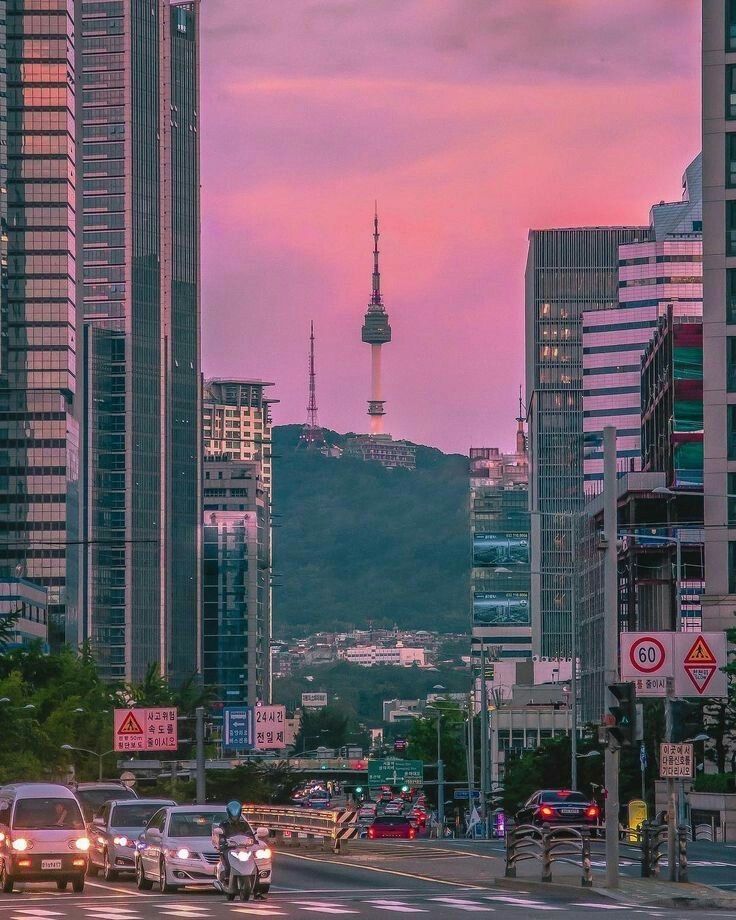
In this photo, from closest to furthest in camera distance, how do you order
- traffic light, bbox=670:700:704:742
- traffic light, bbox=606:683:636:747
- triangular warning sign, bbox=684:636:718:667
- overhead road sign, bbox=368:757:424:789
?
1. traffic light, bbox=606:683:636:747
2. traffic light, bbox=670:700:704:742
3. triangular warning sign, bbox=684:636:718:667
4. overhead road sign, bbox=368:757:424:789

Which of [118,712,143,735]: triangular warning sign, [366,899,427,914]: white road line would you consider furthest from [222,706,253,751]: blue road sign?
[366,899,427,914]: white road line

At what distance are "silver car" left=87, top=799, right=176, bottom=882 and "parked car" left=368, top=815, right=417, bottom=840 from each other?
50014mm

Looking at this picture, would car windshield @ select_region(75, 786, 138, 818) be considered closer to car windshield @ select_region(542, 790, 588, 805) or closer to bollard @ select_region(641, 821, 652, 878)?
car windshield @ select_region(542, 790, 588, 805)

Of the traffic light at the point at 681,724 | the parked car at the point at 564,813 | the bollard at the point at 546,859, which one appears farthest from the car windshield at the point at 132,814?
the parked car at the point at 564,813

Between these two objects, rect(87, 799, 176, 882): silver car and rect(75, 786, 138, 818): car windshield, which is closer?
rect(87, 799, 176, 882): silver car

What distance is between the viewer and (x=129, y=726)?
344 ft

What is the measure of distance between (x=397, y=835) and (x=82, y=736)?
37013 millimetres

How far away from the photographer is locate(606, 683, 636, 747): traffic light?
38.0 metres

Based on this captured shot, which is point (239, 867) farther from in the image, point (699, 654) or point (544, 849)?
point (699, 654)

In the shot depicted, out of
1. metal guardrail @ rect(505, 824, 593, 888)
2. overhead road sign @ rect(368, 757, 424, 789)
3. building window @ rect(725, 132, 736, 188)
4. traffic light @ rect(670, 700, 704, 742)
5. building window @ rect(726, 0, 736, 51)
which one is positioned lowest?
overhead road sign @ rect(368, 757, 424, 789)

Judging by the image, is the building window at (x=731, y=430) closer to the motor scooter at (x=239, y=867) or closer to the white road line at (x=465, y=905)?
the white road line at (x=465, y=905)

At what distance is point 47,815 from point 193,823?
11.9 ft

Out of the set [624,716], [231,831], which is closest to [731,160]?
[624,716]

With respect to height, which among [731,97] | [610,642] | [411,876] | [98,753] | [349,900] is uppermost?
[731,97]
